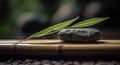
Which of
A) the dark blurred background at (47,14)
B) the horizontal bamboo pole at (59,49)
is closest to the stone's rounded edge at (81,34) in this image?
the horizontal bamboo pole at (59,49)

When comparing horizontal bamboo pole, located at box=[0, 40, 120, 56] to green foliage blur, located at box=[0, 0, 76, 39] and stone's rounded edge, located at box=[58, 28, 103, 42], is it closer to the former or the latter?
stone's rounded edge, located at box=[58, 28, 103, 42]

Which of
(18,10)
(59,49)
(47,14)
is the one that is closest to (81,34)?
(59,49)

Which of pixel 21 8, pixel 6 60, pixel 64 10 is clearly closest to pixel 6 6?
pixel 21 8

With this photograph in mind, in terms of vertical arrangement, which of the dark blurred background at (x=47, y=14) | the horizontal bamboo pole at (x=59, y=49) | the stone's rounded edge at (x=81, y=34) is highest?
the dark blurred background at (x=47, y=14)

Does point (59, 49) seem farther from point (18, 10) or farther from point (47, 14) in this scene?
point (18, 10)

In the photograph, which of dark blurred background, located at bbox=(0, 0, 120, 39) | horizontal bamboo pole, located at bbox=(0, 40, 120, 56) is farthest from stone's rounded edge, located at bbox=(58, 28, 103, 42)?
dark blurred background, located at bbox=(0, 0, 120, 39)

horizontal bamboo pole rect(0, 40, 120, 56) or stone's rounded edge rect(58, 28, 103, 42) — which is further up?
→ stone's rounded edge rect(58, 28, 103, 42)

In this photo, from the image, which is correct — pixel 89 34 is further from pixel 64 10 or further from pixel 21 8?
pixel 21 8

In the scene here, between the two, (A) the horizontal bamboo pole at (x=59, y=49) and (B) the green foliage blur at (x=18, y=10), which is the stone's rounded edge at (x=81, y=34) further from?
(B) the green foliage blur at (x=18, y=10)
